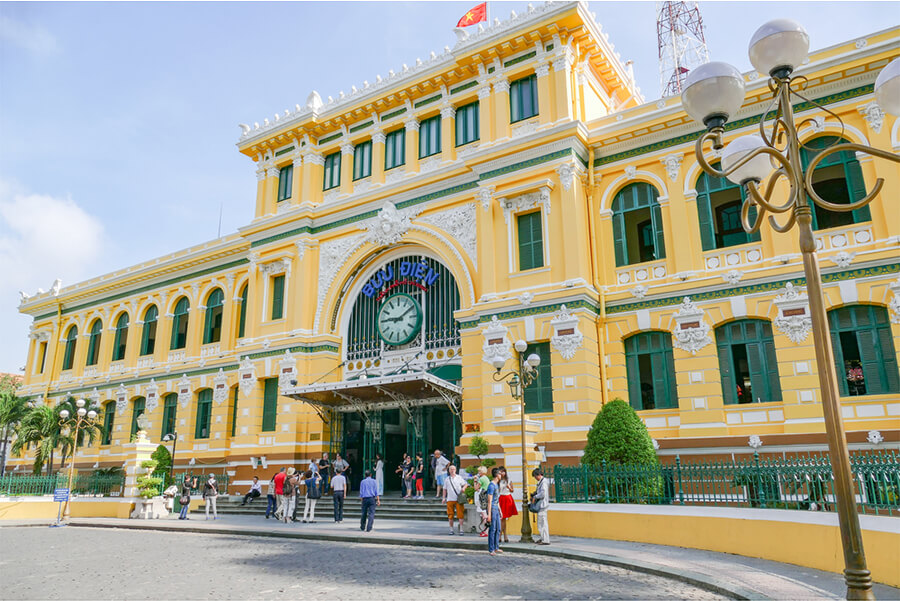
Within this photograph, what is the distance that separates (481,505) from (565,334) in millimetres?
6729

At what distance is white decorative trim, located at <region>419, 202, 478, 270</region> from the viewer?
23.0 meters

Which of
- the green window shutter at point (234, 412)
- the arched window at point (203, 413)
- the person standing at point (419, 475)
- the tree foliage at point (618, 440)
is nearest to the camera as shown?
the tree foliage at point (618, 440)

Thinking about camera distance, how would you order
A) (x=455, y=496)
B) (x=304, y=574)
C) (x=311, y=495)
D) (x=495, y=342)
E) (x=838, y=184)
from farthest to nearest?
(x=495, y=342) → (x=311, y=495) → (x=838, y=184) → (x=455, y=496) → (x=304, y=574)

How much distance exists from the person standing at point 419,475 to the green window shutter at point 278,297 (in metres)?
8.70

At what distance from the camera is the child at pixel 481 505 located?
1453 centimetres

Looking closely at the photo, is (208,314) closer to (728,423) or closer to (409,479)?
(409,479)

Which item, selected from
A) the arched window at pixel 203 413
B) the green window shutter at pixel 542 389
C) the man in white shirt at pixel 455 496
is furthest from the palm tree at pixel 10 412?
the green window shutter at pixel 542 389

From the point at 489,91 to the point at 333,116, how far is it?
7.27 meters

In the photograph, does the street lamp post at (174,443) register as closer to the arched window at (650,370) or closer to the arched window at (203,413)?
the arched window at (203,413)

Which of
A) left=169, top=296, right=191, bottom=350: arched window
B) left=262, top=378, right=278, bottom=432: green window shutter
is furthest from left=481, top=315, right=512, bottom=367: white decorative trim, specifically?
left=169, top=296, right=191, bottom=350: arched window

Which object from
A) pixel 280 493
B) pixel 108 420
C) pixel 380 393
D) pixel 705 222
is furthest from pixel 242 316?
pixel 705 222

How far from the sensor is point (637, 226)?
21.3 meters

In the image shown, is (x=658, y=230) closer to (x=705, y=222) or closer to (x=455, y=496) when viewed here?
(x=705, y=222)

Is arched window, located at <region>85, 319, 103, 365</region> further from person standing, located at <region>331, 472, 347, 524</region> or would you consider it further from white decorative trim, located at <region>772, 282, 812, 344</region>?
white decorative trim, located at <region>772, 282, 812, 344</region>
